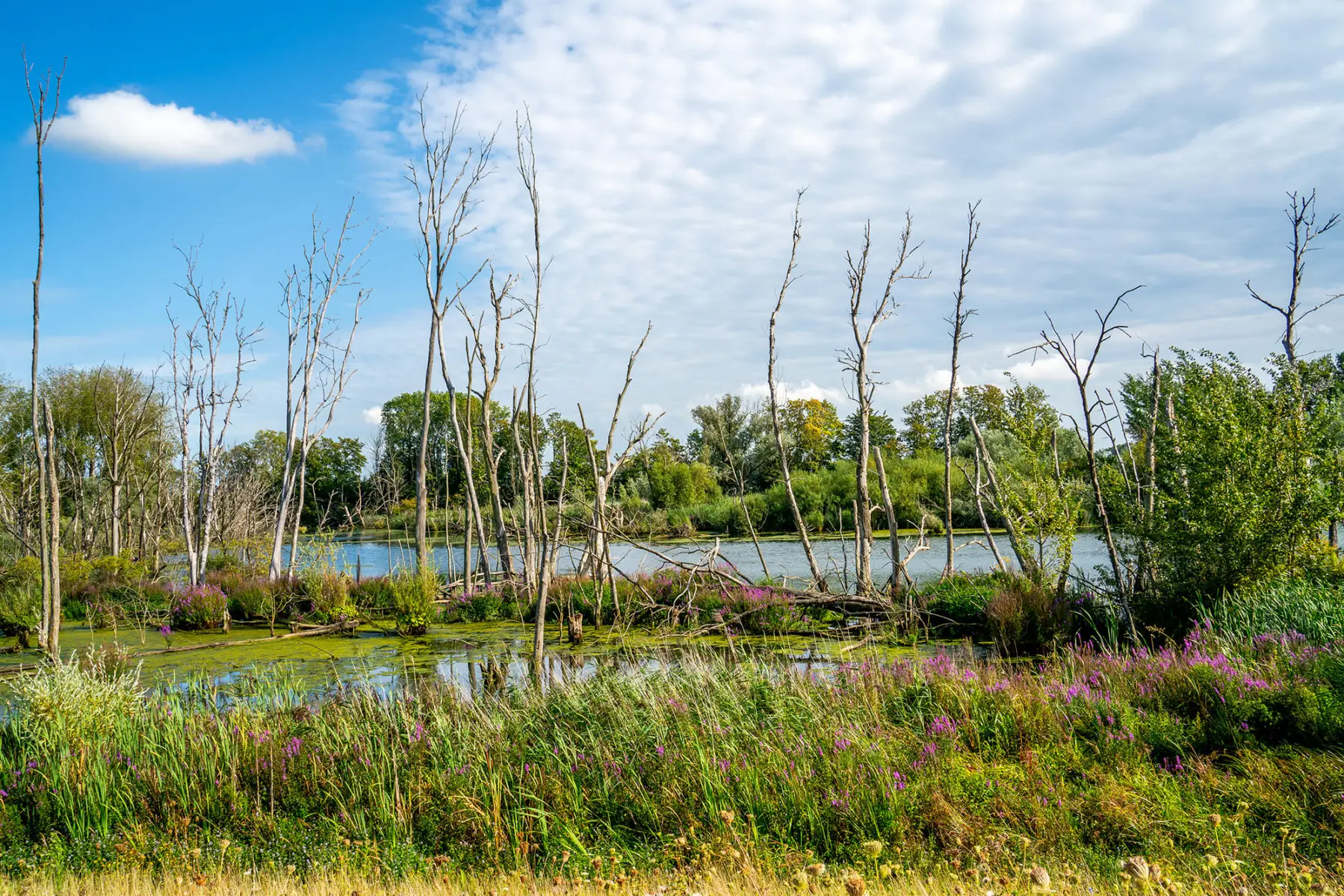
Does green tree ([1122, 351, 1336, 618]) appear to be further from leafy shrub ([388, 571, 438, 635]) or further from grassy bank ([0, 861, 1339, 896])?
leafy shrub ([388, 571, 438, 635])

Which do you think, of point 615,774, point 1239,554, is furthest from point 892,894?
point 1239,554

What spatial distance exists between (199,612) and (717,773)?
39.8 feet

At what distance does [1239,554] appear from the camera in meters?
8.70

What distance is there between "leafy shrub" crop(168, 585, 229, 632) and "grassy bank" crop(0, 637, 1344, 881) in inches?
313

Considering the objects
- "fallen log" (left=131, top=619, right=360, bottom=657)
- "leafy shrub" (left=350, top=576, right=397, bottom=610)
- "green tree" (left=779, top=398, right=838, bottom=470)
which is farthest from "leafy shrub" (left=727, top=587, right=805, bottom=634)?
"green tree" (left=779, top=398, right=838, bottom=470)

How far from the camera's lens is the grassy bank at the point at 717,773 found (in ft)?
14.1

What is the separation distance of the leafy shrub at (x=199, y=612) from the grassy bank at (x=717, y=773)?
7956 millimetres

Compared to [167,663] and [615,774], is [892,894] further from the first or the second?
[167,663]

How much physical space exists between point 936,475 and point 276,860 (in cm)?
3609

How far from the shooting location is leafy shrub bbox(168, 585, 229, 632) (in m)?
13.9

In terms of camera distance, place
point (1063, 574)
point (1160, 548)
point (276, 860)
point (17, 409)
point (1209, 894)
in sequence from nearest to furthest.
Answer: point (1209, 894) < point (276, 860) < point (1160, 548) < point (1063, 574) < point (17, 409)

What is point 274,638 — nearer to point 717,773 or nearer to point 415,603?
point 415,603

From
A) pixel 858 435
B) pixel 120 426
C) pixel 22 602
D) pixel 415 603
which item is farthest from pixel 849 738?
pixel 858 435

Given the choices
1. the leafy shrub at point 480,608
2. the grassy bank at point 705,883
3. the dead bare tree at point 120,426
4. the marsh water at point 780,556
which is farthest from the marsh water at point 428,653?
the dead bare tree at point 120,426
